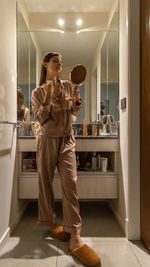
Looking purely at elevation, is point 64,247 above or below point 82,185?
below

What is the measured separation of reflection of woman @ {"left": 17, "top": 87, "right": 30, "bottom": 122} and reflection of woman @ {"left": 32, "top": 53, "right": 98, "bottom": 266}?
0.48 meters

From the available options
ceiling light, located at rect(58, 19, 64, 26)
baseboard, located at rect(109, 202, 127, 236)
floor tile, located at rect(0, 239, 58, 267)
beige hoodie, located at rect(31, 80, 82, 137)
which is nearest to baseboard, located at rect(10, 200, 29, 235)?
floor tile, located at rect(0, 239, 58, 267)

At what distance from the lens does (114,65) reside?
213 cm

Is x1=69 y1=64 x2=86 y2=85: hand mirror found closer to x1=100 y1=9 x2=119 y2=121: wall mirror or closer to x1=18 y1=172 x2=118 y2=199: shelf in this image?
x1=100 y1=9 x2=119 y2=121: wall mirror

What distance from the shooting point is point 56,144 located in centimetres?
157

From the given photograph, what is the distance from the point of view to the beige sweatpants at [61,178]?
147 cm

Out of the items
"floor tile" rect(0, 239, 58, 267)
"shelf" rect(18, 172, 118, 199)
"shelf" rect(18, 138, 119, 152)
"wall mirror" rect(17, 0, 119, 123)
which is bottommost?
"floor tile" rect(0, 239, 58, 267)

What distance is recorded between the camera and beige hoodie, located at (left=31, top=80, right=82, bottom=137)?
1545 mm

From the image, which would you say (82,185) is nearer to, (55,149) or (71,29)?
(55,149)

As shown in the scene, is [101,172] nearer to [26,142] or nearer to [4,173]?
[26,142]

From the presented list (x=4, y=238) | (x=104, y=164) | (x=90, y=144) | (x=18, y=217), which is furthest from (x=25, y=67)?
(x=4, y=238)

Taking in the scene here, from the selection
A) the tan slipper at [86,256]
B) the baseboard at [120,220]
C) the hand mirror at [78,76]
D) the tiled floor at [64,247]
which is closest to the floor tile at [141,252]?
the tiled floor at [64,247]

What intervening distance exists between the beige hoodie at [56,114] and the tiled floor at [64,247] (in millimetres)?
824

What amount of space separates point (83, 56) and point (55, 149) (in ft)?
4.31
